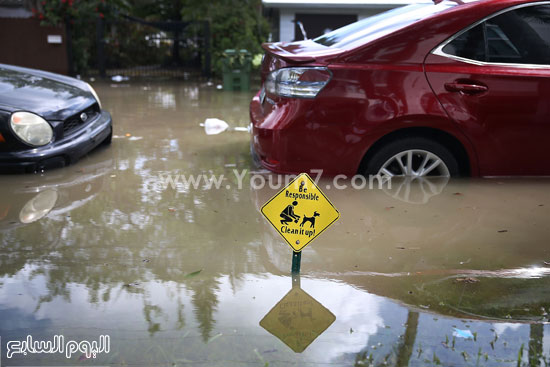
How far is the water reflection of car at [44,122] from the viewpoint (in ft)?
18.2

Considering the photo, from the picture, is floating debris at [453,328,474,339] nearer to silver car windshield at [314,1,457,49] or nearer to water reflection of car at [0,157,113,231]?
silver car windshield at [314,1,457,49]

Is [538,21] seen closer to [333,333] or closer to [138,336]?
[333,333]

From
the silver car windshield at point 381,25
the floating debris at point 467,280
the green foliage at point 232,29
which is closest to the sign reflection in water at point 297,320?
the floating debris at point 467,280

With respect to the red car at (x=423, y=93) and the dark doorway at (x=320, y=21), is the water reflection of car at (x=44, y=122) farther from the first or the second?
the dark doorway at (x=320, y=21)

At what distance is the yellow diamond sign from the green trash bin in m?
9.16

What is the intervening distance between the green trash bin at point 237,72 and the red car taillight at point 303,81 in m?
7.41

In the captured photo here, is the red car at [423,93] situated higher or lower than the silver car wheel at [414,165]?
higher

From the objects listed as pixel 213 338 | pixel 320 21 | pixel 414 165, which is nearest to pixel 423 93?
pixel 414 165

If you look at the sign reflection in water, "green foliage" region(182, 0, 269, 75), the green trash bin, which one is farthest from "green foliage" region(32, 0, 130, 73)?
the sign reflection in water

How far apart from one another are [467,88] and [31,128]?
390 centimetres

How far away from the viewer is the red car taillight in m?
4.93

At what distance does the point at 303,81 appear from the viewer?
16.3 ft

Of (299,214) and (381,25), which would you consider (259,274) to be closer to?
(299,214)

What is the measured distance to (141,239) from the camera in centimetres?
418
